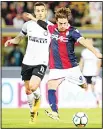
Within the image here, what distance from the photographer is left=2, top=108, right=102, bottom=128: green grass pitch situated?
37.4 feet

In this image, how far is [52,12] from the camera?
17766 millimetres

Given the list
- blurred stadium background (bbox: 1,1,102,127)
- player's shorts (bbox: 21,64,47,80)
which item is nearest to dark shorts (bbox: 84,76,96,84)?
blurred stadium background (bbox: 1,1,102,127)

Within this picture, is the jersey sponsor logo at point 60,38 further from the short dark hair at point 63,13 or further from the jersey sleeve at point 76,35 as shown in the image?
the short dark hair at point 63,13

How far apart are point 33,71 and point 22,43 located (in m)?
5.91

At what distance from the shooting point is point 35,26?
11.4m

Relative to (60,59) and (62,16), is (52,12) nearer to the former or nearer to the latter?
(60,59)

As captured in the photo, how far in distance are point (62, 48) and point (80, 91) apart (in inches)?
222

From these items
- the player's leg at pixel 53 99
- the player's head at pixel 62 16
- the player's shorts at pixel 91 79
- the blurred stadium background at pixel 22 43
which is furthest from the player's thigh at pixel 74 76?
the player's shorts at pixel 91 79

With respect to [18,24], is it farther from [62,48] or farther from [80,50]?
[62,48]

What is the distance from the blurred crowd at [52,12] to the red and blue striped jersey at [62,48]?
589 cm

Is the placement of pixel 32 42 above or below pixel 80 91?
above

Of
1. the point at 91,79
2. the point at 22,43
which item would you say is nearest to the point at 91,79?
the point at 91,79

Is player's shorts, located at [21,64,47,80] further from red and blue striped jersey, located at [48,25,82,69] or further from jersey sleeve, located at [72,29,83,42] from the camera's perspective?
jersey sleeve, located at [72,29,83,42]

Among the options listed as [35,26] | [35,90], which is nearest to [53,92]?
[35,90]
